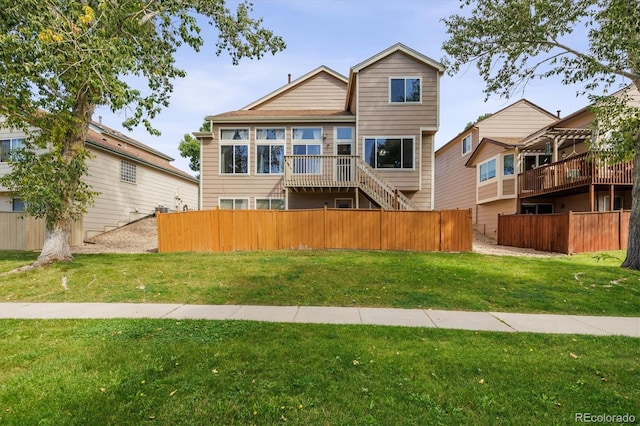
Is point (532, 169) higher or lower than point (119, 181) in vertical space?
higher

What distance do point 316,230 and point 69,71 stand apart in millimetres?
8242

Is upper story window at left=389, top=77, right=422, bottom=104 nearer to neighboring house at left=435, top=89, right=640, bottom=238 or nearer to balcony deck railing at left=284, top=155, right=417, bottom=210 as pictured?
balcony deck railing at left=284, top=155, right=417, bottom=210

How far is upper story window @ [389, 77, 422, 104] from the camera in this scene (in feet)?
46.6

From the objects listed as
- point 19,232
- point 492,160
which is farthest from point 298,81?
point 19,232

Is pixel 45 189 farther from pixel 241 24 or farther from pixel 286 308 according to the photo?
pixel 241 24

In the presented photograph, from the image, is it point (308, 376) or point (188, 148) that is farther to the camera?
point (188, 148)

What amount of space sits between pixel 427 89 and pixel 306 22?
6.62 metres

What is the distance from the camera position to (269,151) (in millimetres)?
15141

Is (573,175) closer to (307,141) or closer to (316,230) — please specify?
(316,230)

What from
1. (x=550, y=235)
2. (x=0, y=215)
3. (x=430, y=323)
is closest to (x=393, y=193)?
(x=550, y=235)

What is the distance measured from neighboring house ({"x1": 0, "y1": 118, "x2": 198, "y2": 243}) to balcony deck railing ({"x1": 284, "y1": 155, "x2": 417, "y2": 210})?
8245 millimetres

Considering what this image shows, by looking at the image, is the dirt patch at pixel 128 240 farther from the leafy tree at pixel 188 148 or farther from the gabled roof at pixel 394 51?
the leafy tree at pixel 188 148

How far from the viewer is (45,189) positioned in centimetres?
793

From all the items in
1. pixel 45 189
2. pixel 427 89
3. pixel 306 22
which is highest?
pixel 306 22
